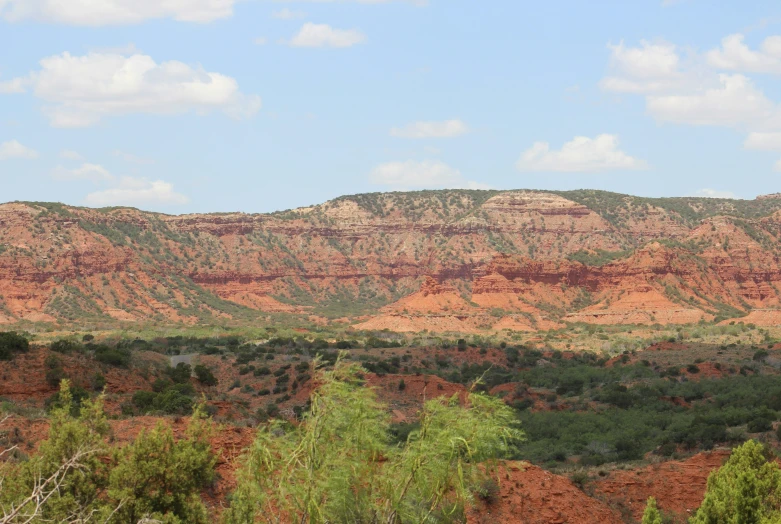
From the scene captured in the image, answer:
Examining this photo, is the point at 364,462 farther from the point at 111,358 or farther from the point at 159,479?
the point at 111,358

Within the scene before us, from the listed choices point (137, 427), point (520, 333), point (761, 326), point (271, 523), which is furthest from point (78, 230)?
point (271, 523)

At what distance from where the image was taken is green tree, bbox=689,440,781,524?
2105cm

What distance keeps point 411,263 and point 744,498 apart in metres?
145

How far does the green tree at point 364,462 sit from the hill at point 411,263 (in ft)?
317

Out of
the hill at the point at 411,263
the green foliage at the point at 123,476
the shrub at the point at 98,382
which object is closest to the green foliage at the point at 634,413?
the shrub at the point at 98,382

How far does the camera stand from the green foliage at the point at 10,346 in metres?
38.6

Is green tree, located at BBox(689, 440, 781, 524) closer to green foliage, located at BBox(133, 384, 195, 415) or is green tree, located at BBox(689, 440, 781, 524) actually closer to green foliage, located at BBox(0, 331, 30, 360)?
green foliage, located at BBox(133, 384, 195, 415)

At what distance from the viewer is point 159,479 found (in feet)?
59.6

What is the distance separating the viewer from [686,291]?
407ft

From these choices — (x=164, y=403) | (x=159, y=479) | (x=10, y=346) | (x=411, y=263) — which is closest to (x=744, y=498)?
(x=159, y=479)

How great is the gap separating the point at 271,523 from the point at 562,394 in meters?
43.1

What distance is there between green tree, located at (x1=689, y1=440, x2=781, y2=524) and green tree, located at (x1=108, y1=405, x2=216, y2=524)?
10.1 m

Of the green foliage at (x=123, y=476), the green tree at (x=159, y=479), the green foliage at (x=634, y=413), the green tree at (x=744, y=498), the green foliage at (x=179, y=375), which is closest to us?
the green foliage at (x=123, y=476)

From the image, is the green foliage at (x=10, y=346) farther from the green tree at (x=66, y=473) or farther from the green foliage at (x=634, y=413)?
the green tree at (x=66, y=473)
